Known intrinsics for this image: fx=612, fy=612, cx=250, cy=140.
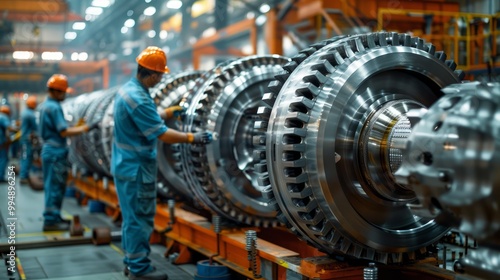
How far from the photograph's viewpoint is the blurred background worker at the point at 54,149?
660cm

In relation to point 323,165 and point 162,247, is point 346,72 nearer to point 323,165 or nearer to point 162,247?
point 323,165

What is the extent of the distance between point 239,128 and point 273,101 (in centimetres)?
133

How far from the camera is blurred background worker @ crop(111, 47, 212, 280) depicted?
4301 millimetres

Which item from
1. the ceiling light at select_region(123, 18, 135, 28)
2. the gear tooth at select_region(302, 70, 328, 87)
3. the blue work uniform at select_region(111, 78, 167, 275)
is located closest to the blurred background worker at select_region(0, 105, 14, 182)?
the blue work uniform at select_region(111, 78, 167, 275)

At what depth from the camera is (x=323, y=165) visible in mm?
2945

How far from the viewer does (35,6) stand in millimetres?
16688

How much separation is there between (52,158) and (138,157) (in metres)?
2.69

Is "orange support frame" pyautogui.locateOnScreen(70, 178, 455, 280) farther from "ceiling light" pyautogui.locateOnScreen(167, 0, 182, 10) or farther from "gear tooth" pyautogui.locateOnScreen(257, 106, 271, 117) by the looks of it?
"ceiling light" pyautogui.locateOnScreen(167, 0, 182, 10)

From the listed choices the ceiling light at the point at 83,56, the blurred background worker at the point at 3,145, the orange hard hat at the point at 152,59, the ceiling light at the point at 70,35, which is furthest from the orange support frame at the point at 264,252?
the ceiling light at the point at 70,35

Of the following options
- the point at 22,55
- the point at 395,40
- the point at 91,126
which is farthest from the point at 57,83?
the point at 22,55

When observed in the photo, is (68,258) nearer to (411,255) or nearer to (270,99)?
(270,99)

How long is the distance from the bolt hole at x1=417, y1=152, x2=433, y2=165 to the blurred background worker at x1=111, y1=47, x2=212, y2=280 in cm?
229

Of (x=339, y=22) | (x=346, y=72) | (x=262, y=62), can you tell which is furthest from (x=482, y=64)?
(x=346, y=72)

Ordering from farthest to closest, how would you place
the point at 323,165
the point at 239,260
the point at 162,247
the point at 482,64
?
the point at 482,64, the point at 162,247, the point at 239,260, the point at 323,165
